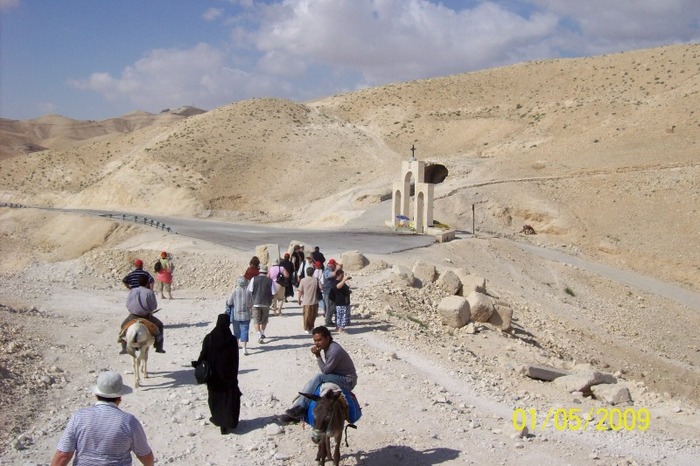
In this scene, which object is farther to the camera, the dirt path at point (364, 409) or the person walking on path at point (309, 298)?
the person walking on path at point (309, 298)

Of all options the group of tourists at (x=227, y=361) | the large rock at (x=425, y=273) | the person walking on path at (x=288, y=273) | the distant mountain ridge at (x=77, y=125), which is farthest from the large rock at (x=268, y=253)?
the distant mountain ridge at (x=77, y=125)

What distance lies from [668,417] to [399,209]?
24.0m

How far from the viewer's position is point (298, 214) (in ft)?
145

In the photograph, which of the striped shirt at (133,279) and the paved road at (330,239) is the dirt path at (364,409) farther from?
the paved road at (330,239)

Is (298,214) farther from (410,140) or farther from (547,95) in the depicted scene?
(547,95)

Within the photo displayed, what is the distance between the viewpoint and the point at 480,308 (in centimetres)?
1581

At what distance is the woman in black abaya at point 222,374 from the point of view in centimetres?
807

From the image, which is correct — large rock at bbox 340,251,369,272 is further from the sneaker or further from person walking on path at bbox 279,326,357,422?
the sneaker

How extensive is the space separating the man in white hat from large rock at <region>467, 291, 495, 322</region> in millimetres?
11244

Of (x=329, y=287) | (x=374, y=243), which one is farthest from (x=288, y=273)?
(x=374, y=243)

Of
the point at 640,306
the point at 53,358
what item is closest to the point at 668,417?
the point at 53,358

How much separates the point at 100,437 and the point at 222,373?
293 centimetres

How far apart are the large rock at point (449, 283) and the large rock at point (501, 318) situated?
6.43 ft
